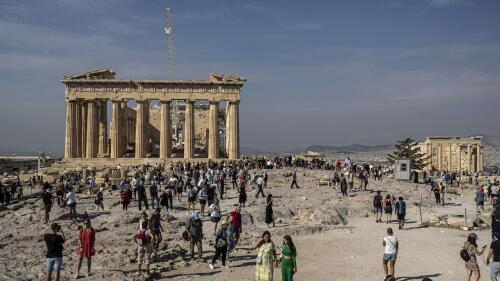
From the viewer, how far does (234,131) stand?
5084 cm

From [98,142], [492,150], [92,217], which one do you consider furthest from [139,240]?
[492,150]

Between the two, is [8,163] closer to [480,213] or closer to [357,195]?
[357,195]

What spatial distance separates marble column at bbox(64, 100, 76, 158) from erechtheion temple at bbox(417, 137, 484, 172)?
159 ft

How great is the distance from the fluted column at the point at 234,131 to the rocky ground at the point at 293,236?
20497 mm

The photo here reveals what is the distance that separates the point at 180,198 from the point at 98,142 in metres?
26.9

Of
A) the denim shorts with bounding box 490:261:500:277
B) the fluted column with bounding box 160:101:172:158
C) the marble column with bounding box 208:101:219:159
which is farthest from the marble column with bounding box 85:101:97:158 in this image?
the denim shorts with bounding box 490:261:500:277

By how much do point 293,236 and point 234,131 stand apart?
31.2 metres

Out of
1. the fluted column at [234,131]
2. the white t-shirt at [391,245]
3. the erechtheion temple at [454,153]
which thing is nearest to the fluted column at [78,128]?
the fluted column at [234,131]

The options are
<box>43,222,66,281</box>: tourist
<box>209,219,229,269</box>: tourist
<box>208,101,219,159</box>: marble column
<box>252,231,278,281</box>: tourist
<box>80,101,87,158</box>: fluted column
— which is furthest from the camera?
<box>80,101,87,158</box>: fluted column

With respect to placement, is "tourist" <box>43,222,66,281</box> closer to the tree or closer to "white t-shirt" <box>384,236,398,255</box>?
"white t-shirt" <box>384,236,398,255</box>

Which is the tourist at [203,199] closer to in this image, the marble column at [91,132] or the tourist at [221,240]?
the tourist at [221,240]

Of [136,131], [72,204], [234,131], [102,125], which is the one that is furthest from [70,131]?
[72,204]

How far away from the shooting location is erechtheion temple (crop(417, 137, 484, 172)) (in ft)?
238

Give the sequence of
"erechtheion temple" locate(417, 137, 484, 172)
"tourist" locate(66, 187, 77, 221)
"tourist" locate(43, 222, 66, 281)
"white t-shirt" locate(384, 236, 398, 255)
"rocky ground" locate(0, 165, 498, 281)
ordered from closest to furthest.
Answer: "tourist" locate(43, 222, 66, 281), "white t-shirt" locate(384, 236, 398, 255), "rocky ground" locate(0, 165, 498, 281), "tourist" locate(66, 187, 77, 221), "erechtheion temple" locate(417, 137, 484, 172)
